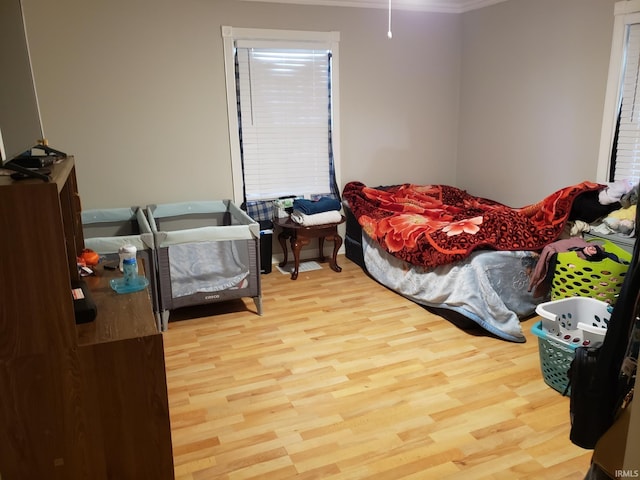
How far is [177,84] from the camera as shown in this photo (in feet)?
13.4

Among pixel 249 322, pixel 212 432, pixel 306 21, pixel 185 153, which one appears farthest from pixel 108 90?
pixel 212 432

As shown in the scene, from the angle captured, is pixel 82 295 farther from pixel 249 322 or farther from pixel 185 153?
pixel 185 153

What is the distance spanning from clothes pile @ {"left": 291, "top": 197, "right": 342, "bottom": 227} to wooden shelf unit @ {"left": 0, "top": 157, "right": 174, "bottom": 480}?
2.52 metres

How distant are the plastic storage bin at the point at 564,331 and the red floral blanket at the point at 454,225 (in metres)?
0.62

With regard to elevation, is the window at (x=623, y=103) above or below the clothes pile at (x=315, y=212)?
above

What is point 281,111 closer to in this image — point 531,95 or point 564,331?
point 531,95

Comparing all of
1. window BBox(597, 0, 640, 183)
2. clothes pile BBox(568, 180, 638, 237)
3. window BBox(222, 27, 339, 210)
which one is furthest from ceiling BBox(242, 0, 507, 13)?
clothes pile BBox(568, 180, 638, 237)

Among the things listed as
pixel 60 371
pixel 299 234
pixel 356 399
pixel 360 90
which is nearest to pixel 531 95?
pixel 360 90

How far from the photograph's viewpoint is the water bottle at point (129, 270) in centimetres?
203

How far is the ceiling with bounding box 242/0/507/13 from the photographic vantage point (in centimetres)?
437

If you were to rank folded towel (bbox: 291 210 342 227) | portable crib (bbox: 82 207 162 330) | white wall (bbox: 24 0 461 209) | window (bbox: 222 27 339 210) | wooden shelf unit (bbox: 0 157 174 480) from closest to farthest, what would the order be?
wooden shelf unit (bbox: 0 157 174 480)
portable crib (bbox: 82 207 162 330)
white wall (bbox: 24 0 461 209)
folded towel (bbox: 291 210 342 227)
window (bbox: 222 27 339 210)

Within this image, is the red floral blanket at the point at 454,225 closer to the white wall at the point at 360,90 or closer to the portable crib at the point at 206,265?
the white wall at the point at 360,90

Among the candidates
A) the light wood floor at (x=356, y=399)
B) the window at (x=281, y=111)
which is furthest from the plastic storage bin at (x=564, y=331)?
the window at (x=281, y=111)

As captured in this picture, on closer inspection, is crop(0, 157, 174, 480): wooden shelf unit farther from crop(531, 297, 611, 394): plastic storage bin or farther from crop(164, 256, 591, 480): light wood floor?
crop(531, 297, 611, 394): plastic storage bin
